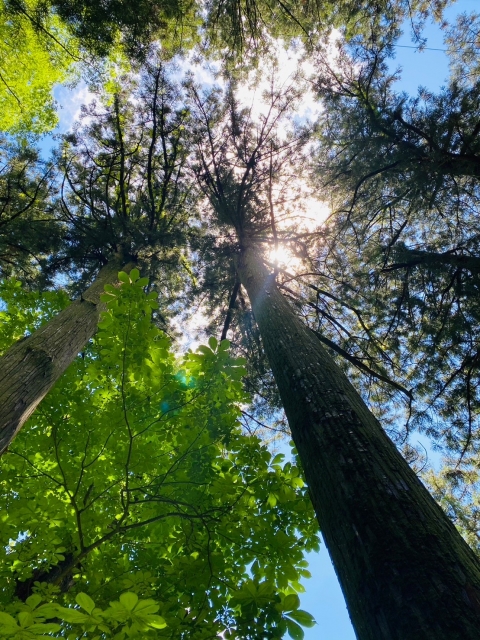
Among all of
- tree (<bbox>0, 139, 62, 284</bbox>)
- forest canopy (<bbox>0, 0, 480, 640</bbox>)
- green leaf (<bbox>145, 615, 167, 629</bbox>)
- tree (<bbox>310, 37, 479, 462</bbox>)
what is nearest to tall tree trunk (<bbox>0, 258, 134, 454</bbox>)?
forest canopy (<bbox>0, 0, 480, 640</bbox>)

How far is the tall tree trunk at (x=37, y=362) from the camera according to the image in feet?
7.64

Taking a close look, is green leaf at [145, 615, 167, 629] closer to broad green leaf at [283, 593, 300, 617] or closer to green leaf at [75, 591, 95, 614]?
green leaf at [75, 591, 95, 614]

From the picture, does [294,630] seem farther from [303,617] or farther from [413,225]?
[413,225]

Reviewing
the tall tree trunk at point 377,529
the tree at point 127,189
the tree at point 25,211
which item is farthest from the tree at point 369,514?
the tree at point 25,211

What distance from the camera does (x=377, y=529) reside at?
1.25m

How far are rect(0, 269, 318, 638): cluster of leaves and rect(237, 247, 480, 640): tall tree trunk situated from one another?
0.63 metres

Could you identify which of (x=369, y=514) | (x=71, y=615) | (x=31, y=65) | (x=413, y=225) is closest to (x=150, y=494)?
(x=71, y=615)

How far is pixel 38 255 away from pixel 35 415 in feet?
15.4

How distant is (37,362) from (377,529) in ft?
8.53

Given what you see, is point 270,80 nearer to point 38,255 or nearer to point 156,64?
point 156,64

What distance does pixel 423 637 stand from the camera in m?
0.92

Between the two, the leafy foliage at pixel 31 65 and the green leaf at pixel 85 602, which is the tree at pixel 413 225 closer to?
the green leaf at pixel 85 602

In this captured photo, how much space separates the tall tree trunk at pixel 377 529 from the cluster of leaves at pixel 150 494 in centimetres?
63

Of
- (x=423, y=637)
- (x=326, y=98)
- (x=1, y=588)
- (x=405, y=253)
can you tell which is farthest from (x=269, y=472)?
(x=326, y=98)
